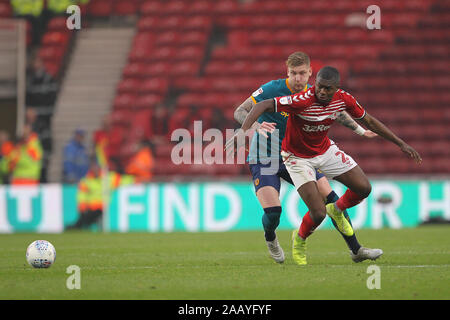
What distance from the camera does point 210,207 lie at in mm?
14539

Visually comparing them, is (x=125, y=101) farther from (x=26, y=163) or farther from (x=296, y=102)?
(x=296, y=102)

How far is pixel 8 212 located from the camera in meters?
14.7

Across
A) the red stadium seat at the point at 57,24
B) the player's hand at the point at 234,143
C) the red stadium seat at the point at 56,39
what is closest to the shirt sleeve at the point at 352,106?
the player's hand at the point at 234,143

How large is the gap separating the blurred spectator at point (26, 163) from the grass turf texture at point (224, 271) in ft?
14.9

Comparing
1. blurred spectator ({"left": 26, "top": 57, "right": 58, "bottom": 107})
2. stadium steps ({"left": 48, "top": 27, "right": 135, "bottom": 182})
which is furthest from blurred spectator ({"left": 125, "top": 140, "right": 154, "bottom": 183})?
blurred spectator ({"left": 26, "top": 57, "right": 58, "bottom": 107})

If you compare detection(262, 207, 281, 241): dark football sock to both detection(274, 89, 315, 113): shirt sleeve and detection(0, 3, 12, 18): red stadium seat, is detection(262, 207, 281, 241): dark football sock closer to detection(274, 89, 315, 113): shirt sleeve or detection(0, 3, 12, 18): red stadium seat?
detection(274, 89, 315, 113): shirt sleeve

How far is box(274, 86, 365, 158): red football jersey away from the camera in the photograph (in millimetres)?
7160

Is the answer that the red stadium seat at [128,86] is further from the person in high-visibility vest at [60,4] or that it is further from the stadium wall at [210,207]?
the stadium wall at [210,207]

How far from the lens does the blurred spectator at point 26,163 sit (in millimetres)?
15852

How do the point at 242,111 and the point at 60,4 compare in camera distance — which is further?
the point at 60,4

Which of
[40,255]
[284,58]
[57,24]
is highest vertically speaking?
[57,24]

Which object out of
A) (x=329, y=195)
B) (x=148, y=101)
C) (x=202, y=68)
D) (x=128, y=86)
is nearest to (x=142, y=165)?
(x=148, y=101)

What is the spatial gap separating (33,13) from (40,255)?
54.7 feet

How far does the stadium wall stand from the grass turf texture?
9.84ft
